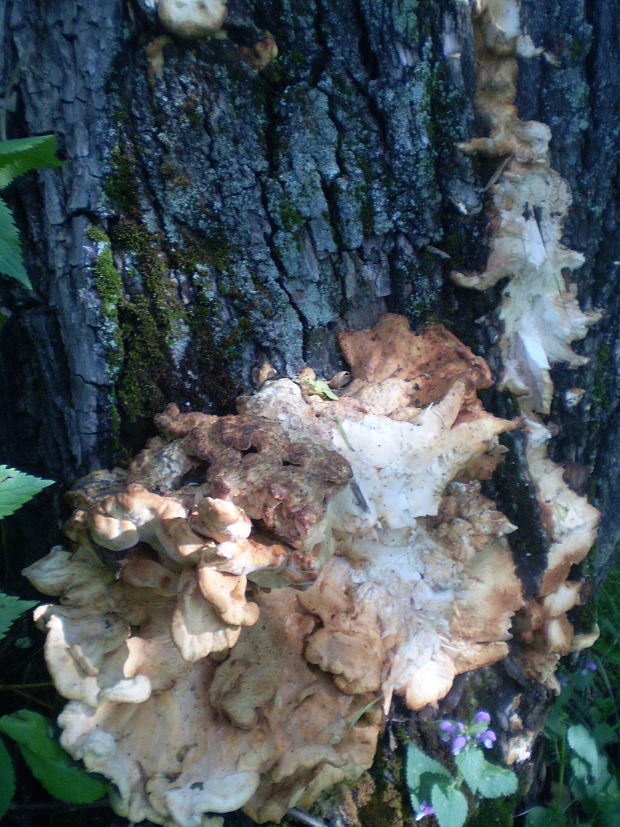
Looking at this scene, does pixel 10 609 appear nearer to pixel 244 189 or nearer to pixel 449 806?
pixel 244 189

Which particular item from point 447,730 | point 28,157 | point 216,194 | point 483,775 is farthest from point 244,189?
point 483,775

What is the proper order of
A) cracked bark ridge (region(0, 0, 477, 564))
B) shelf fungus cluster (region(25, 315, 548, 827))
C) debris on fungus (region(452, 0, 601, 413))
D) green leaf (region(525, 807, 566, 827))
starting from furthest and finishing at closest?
green leaf (region(525, 807, 566, 827)) < debris on fungus (region(452, 0, 601, 413)) < cracked bark ridge (region(0, 0, 477, 564)) < shelf fungus cluster (region(25, 315, 548, 827))

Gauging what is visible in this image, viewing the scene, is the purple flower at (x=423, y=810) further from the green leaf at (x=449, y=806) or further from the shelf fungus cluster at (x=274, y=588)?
the shelf fungus cluster at (x=274, y=588)

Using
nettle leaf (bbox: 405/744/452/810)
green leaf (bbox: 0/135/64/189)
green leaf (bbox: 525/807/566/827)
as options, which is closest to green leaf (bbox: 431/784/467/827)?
nettle leaf (bbox: 405/744/452/810)

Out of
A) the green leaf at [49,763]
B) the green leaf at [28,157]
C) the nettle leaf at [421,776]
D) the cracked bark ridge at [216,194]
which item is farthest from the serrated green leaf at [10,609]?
the nettle leaf at [421,776]

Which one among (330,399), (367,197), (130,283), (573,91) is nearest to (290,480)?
(330,399)

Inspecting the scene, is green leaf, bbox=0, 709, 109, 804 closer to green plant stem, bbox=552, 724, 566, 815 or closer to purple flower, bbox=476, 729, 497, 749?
purple flower, bbox=476, 729, 497, 749

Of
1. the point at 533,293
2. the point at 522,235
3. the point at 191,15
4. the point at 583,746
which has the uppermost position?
the point at 191,15
